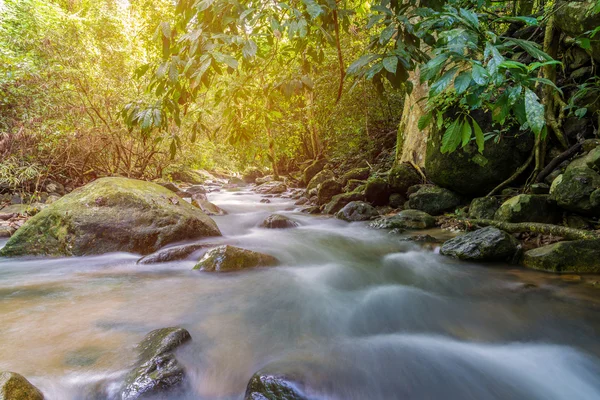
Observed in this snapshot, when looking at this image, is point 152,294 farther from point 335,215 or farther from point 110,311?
point 335,215

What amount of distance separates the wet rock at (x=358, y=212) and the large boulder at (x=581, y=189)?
3.52 metres

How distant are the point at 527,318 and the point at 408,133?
21.3 feet

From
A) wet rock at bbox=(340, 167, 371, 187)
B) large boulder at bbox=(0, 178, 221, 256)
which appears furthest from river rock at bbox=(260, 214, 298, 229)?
wet rock at bbox=(340, 167, 371, 187)

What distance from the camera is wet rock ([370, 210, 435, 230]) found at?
602 centimetres

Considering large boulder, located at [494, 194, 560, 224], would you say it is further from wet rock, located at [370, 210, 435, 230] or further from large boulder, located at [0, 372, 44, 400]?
large boulder, located at [0, 372, 44, 400]

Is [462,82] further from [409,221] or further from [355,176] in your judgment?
[355,176]

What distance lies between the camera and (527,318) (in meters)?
2.75

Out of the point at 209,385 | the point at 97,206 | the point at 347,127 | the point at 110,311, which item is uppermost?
the point at 347,127

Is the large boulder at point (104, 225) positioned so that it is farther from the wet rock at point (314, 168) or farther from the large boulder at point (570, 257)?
the wet rock at point (314, 168)

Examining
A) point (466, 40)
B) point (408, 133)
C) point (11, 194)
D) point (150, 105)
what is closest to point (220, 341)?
point (150, 105)

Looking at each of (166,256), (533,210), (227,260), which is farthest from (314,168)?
(227,260)

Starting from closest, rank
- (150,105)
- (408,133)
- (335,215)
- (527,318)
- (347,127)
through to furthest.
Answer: (150,105) → (527,318) → (335,215) → (408,133) → (347,127)

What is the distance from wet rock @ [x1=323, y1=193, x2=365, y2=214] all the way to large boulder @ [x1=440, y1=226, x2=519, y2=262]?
414 centimetres

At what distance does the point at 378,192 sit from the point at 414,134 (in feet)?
5.80
